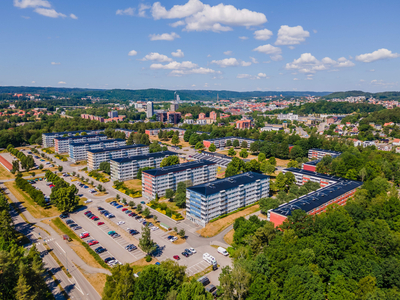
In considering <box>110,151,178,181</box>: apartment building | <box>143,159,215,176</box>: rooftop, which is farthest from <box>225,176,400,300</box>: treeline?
<box>110,151,178,181</box>: apartment building

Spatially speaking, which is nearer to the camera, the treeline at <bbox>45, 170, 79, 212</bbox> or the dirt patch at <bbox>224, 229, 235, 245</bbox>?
the dirt patch at <bbox>224, 229, 235, 245</bbox>

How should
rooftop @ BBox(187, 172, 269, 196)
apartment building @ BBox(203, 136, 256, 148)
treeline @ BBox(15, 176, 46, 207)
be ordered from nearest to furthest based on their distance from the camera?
rooftop @ BBox(187, 172, 269, 196), treeline @ BBox(15, 176, 46, 207), apartment building @ BBox(203, 136, 256, 148)

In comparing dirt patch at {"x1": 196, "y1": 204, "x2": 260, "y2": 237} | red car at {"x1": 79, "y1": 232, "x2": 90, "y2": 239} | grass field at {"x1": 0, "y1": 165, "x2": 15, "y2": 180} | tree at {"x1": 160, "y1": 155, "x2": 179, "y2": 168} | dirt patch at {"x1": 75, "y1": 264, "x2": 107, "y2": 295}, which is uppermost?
tree at {"x1": 160, "y1": 155, "x2": 179, "y2": 168}

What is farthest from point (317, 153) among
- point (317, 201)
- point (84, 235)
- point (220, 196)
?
point (84, 235)

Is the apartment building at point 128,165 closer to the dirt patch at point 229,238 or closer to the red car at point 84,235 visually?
the red car at point 84,235

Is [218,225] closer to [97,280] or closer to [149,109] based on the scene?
[97,280]

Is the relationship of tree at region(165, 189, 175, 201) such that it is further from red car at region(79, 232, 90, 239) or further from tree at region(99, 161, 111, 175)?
tree at region(99, 161, 111, 175)

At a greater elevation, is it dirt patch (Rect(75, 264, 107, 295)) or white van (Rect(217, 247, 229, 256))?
white van (Rect(217, 247, 229, 256))

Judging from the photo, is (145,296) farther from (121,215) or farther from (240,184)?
(240,184)
